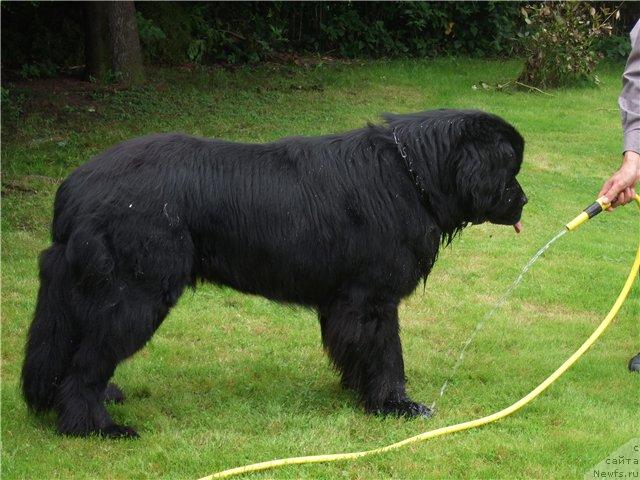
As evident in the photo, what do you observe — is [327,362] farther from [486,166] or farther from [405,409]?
[486,166]

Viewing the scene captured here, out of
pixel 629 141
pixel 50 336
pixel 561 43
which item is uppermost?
pixel 629 141

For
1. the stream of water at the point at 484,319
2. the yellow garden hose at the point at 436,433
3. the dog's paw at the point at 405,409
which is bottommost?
the stream of water at the point at 484,319

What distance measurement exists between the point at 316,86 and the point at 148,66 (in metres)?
2.71

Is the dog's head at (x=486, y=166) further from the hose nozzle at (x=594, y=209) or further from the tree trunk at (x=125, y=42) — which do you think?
the tree trunk at (x=125, y=42)

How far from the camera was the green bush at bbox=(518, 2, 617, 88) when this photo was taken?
48.0ft

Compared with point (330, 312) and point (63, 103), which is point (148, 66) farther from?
point (330, 312)

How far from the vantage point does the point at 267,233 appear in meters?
4.63

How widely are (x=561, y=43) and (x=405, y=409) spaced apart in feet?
37.4

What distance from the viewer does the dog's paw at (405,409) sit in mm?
4852

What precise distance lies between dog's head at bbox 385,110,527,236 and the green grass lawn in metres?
1.10

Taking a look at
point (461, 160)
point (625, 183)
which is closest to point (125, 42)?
point (461, 160)

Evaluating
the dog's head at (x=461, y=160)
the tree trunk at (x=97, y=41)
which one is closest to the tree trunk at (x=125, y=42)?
the tree trunk at (x=97, y=41)

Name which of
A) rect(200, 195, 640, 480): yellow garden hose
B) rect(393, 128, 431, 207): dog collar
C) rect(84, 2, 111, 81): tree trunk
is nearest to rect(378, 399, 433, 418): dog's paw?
rect(200, 195, 640, 480): yellow garden hose

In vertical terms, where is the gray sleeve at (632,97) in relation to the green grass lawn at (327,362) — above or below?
above
